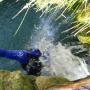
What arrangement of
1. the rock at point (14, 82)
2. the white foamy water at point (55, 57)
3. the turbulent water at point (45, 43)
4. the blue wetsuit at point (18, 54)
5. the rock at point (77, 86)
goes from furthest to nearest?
1. the turbulent water at point (45, 43)
2. the white foamy water at point (55, 57)
3. the blue wetsuit at point (18, 54)
4. the rock at point (14, 82)
5. the rock at point (77, 86)

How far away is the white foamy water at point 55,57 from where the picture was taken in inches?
264

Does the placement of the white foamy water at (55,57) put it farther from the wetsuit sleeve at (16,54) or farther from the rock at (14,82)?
the rock at (14,82)

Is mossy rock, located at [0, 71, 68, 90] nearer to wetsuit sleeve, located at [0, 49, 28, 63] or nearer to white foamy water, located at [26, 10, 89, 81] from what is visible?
wetsuit sleeve, located at [0, 49, 28, 63]

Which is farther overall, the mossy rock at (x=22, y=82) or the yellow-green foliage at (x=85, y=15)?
the mossy rock at (x=22, y=82)

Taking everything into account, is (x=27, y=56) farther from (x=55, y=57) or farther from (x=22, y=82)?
(x=22, y=82)

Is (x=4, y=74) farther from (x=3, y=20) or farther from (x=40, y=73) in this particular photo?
(x=3, y=20)

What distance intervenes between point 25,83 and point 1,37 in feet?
13.1

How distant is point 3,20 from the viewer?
9.65 meters

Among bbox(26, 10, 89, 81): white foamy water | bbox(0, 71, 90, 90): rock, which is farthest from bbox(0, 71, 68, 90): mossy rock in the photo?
bbox(26, 10, 89, 81): white foamy water

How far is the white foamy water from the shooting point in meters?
6.71

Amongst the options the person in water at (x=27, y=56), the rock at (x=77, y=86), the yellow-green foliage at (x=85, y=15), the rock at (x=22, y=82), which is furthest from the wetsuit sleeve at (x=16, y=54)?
the rock at (x=77, y=86)

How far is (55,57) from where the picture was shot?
749 cm

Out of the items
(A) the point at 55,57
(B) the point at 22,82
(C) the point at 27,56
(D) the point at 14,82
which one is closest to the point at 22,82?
(B) the point at 22,82

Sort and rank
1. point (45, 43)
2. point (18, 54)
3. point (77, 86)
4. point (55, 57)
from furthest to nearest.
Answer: point (45, 43)
point (55, 57)
point (18, 54)
point (77, 86)
